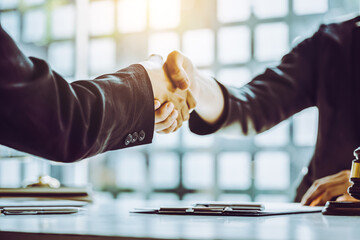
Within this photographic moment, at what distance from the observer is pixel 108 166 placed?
15.7 feet

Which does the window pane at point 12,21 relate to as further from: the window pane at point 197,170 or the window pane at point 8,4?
the window pane at point 197,170

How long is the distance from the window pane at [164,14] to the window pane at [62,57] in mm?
1025

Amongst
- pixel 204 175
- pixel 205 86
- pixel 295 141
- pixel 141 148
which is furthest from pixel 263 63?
pixel 205 86

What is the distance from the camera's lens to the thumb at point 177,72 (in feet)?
3.80

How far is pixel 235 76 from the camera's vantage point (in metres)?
4.34

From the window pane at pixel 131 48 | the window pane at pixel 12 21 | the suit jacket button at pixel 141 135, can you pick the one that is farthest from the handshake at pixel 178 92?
the window pane at pixel 12 21

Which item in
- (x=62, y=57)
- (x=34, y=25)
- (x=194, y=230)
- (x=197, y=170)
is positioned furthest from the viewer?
(x=34, y=25)

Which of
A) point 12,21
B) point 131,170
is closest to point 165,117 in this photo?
point 131,170

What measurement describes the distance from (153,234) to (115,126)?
11.8 inches

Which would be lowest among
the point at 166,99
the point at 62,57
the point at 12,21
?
the point at 166,99

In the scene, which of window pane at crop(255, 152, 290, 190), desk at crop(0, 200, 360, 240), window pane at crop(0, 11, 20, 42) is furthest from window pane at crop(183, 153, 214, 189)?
desk at crop(0, 200, 360, 240)

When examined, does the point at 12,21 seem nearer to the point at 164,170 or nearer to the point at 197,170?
the point at 164,170

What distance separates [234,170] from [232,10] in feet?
5.00

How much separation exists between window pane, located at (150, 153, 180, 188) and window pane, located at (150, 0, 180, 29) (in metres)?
1.32
